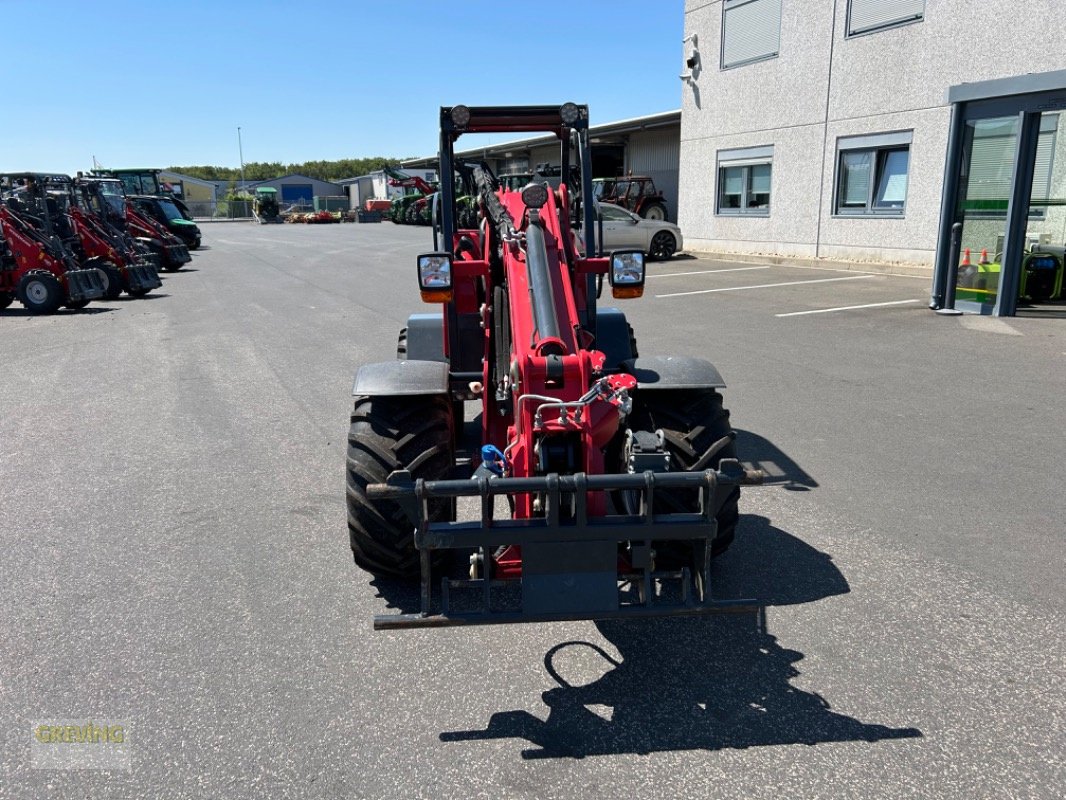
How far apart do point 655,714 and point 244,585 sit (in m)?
2.23

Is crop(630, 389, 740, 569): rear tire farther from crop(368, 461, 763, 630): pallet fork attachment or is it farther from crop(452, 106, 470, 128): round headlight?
crop(452, 106, 470, 128): round headlight

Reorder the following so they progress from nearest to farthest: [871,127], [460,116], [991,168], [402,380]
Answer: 1. [402,380]
2. [460,116]
3. [991,168]
4. [871,127]

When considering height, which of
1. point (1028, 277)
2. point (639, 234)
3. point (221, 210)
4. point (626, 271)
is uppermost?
point (221, 210)

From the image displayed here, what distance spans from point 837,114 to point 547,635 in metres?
17.6

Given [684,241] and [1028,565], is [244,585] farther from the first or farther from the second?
[684,241]

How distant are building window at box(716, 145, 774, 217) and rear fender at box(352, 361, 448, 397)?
18.0 metres

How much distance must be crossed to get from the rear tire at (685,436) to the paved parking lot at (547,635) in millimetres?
332

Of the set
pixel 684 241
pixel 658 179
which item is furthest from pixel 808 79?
pixel 658 179

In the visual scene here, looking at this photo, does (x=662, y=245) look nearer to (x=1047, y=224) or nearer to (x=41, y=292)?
(x=1047, y=224)

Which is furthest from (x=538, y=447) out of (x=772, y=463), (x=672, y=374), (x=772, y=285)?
(x=772, y=285)

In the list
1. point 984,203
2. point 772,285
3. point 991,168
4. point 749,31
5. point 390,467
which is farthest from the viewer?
point 749,31

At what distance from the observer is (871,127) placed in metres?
17.3

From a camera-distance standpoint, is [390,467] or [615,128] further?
[615,128]

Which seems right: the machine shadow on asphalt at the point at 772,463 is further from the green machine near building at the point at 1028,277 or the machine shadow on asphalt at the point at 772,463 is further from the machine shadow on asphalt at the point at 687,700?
the green machine near building at the point at 1028,277
